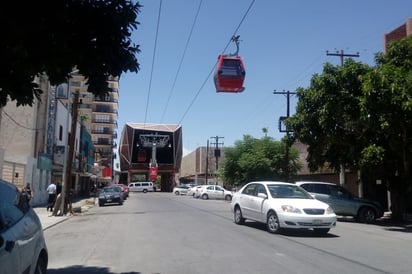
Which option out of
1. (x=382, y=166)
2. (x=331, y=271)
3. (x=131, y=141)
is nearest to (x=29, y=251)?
(x=331, y=271)

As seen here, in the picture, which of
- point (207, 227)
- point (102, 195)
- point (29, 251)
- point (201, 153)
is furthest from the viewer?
point (201, 153)

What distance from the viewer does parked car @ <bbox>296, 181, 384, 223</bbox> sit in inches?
850

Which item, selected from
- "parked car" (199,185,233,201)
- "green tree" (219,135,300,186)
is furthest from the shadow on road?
"parked car" (199,185,233,201)

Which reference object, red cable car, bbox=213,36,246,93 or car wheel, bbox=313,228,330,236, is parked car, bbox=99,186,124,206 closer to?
red cable car, bbox=213,36,246,93

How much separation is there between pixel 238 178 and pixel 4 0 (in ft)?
141

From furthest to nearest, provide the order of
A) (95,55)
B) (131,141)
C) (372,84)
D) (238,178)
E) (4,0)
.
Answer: (131,141), (238,178), (372,84), (95,55), (4,0)

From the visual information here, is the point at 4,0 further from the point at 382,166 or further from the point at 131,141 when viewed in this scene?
the point at 131,141

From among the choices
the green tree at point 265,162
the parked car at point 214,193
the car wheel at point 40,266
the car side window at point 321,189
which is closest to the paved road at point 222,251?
the car wheel at point 40,266

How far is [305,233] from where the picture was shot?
14859mm

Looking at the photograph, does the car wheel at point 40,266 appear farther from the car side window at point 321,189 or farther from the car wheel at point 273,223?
the car side window at point 321,189

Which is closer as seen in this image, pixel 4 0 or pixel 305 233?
pixel 4 0

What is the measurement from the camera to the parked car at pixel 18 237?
4.86 m

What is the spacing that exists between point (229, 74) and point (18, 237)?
43.9 ft

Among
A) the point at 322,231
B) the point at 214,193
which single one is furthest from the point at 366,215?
the point at 214,193
